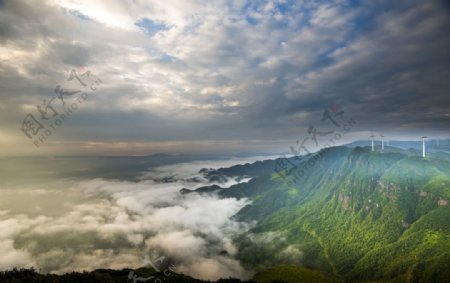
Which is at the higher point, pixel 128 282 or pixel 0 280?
pixel 0 280

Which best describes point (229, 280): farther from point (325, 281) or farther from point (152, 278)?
point (325, 281)

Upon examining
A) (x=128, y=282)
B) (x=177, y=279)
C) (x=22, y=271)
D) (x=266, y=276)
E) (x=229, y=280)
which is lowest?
(x=266, y=276)

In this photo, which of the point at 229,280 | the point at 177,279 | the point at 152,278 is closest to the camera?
the point at 177,279

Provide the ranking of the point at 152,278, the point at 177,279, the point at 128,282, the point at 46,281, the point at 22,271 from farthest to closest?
the point at 152,278 → the point at 177,279 → the point at 128,282 → the point at 22,271 → the point at 46,281

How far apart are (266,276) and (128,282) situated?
132603 mm

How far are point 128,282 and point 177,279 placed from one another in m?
13.5

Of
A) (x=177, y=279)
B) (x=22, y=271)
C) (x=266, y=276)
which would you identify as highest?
(x=22, y=271)

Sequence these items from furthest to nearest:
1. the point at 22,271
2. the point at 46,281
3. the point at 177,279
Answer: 1. the point at 177,279
2. the point at 22,271
3. the point at 46,281

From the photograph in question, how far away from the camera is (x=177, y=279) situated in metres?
61.0

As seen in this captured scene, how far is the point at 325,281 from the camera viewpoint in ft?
500

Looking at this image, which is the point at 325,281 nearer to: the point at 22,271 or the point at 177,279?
the point at 177,279

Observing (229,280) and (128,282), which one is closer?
(128,282)

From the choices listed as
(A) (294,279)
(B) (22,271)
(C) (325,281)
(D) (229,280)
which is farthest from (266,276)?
(B) (22,271)

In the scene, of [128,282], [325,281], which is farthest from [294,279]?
[128,282]
